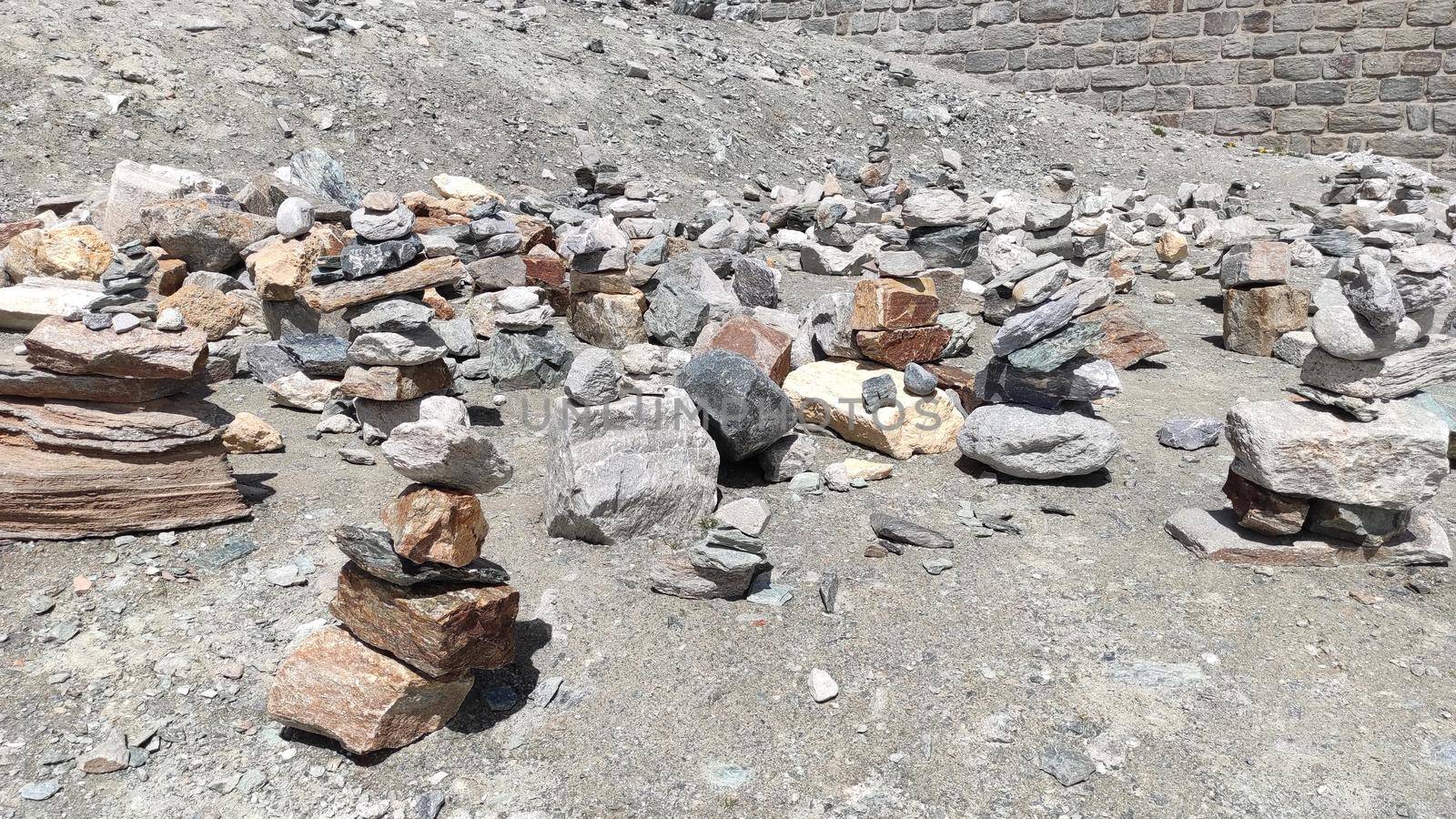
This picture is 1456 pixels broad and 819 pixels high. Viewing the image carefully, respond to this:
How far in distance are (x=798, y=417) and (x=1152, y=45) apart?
12862mm

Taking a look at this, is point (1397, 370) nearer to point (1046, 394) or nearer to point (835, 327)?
point (1046, 394)

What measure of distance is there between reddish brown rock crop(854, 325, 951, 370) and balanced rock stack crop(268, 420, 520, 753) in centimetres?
303

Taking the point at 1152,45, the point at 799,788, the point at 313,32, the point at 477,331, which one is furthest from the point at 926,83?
the point at 799,788

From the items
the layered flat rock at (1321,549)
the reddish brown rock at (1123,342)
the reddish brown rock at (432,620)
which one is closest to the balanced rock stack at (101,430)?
the reddish brown rock at (432,620)

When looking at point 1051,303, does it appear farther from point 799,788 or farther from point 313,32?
point 313,32

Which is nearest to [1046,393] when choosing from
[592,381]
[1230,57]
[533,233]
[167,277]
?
[592,381]

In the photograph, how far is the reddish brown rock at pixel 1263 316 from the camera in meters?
6.95

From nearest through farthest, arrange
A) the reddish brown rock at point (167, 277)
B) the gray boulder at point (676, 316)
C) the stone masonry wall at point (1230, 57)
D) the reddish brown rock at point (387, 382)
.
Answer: the reddish brown rock at point (387, 382) < the gray boulder at point (676, 316) < the reddish brown rock at point (167, 277) < the stone masonry wall at point (1230, 57)

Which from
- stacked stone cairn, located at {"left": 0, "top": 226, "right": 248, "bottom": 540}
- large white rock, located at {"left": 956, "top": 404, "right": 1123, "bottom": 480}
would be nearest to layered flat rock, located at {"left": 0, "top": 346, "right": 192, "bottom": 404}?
stacked stone cairn, located at {"left": 0, "top": 226, "right": 248, "bottom": 540}

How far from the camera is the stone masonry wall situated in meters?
13.4

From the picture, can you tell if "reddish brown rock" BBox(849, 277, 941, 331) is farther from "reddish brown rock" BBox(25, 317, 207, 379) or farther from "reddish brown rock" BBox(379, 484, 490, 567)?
"reddish brown rock" BBox(25, 317, 207, 379)

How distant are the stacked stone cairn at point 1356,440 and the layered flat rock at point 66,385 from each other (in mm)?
4547

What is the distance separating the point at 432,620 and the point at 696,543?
1248mm

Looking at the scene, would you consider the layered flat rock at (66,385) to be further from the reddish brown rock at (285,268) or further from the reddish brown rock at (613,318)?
the reddish brown rock at (613,318)
